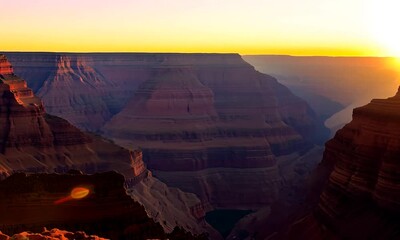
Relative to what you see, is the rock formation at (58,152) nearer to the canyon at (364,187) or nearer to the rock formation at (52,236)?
the canyon at (364,187)

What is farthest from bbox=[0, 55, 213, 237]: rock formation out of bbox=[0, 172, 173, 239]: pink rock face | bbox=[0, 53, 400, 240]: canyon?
bbox=[0, 172, 173, 239]: pink rock face

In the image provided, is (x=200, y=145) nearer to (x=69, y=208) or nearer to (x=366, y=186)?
(x=366, y=186)

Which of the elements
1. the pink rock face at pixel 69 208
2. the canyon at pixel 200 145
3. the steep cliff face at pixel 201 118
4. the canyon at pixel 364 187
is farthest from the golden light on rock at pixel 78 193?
the steep cliff face at pixel 201 118

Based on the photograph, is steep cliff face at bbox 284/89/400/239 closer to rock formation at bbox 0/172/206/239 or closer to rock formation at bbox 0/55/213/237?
rock formation at bbox 0/172/206/239

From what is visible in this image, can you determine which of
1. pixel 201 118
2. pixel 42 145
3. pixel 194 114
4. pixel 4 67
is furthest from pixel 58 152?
pixel 194 114

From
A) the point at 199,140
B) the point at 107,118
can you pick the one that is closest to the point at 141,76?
the point at 107,118
